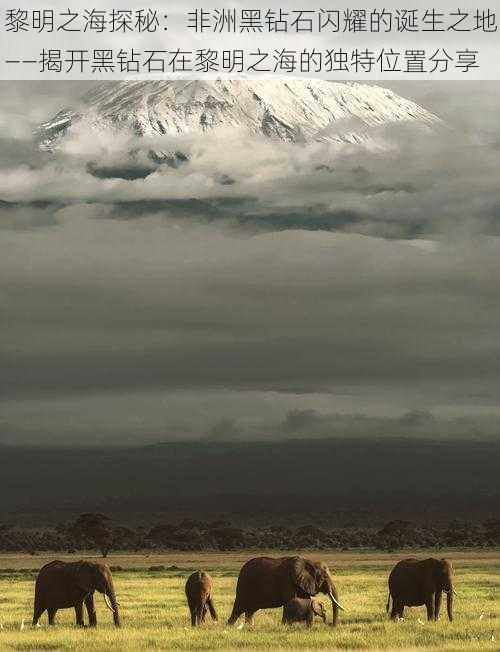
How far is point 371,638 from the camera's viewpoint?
29.8m

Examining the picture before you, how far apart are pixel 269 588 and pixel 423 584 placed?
4090mm

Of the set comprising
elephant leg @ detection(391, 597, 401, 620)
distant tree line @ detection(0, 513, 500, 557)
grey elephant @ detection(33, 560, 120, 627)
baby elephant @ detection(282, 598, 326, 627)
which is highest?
grey elephant @ detection(33, 560, 120, 627)

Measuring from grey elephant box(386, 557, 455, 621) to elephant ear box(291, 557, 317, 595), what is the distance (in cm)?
261

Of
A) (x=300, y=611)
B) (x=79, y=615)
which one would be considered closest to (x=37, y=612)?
(x=79, y=615)

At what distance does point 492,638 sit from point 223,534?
157 meters

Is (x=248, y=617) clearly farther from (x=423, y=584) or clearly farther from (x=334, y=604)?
(x=423, y=584)

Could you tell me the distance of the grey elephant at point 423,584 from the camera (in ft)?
111

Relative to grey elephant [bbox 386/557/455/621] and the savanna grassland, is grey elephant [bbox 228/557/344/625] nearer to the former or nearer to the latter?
the savanna grassland

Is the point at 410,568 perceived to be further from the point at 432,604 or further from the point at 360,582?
the point at 360,582

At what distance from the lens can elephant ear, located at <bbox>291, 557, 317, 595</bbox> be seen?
3238 centimetres

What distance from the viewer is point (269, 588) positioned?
33.0 m

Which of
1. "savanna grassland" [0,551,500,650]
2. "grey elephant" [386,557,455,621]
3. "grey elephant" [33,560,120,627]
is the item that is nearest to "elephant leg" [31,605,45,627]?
"grey elephant" [33,560,120,627]

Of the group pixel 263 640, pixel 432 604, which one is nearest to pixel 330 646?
pixel 263 640

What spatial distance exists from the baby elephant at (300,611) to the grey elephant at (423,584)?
2664mm
